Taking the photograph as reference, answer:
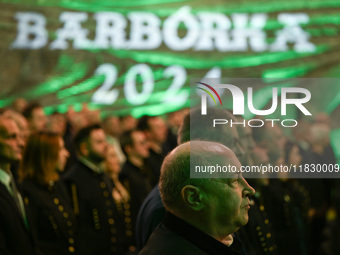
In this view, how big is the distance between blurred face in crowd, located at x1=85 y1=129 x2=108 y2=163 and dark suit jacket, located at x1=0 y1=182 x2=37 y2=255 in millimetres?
1046

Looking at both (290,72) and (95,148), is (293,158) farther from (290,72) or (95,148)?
(290,72)

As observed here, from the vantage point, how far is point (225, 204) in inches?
50.4

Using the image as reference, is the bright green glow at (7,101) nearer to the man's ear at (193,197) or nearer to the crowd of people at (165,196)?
the crowd of people at (165,196)

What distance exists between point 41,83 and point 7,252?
18.1 ft

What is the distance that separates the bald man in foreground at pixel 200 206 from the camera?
124cm

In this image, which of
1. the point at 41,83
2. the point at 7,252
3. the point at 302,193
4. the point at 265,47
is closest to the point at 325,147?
the point at 302,193

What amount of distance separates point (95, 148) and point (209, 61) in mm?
4718

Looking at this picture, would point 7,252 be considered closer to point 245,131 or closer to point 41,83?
point 245,131

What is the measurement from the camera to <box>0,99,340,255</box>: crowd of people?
50.4 inches

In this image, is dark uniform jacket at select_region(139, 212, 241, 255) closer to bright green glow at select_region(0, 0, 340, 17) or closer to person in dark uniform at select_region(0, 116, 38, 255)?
person in dark uniform at select_region(0, 116, 38, 255)

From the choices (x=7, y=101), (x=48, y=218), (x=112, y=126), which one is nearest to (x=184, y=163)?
(x=48, y=218)

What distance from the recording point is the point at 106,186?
3350 millimetres

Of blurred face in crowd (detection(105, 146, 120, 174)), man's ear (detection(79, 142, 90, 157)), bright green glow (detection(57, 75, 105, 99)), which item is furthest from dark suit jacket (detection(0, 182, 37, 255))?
bright green glow (detection(57, 75, 105, 99))

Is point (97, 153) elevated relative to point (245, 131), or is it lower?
lower
